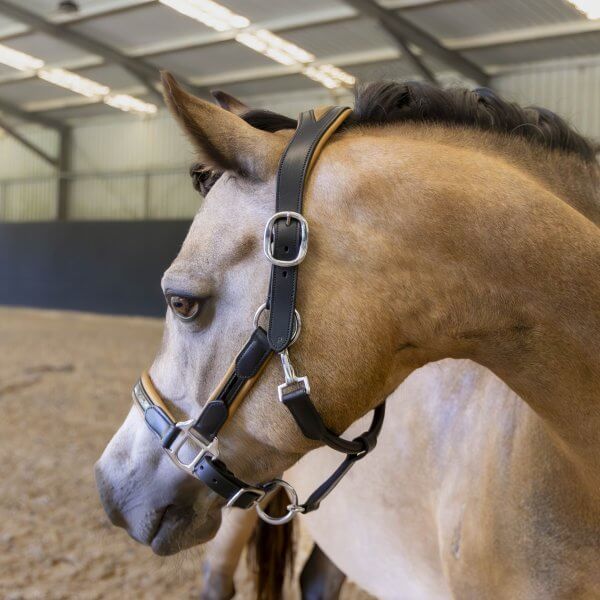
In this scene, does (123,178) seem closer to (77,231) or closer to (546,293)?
(77,231)

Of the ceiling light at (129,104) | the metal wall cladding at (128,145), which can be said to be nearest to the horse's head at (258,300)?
the metal wall cladding at (128,145)

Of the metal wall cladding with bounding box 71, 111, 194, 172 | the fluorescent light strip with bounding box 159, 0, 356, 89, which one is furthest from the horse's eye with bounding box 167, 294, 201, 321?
the metal wall cladding with bounding box 71, 111, 194, 172

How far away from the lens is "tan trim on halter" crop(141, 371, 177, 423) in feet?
4.44

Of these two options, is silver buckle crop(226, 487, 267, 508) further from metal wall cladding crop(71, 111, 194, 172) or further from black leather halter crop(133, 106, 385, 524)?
metal wall cladding crop(71, 111, 194, 172)

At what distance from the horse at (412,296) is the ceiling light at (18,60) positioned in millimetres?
14685

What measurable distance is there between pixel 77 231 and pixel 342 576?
15.4m

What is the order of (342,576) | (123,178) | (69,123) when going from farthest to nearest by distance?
1. (69,123)
2. (123,178)
3. (342,576)

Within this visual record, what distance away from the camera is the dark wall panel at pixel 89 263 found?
15.4 metres

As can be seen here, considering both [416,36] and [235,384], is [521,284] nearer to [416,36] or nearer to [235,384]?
[235,384]

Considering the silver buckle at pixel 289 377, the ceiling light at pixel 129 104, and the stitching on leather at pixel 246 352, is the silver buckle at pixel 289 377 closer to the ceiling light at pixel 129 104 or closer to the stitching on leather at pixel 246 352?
the stitching on leather at pixel 246 352

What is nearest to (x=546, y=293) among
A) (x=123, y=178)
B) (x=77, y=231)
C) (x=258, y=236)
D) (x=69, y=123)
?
(x=258, y=236)

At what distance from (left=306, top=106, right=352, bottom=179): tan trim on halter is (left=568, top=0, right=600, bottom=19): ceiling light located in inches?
373

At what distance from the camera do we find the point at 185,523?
1.40 m

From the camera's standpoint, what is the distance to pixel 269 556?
9.89 feet
